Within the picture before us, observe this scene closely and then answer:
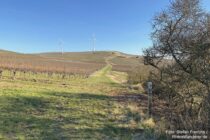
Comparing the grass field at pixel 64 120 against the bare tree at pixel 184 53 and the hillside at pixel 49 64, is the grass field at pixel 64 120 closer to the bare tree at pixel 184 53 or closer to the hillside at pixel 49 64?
the bare tree at pixel 184 53

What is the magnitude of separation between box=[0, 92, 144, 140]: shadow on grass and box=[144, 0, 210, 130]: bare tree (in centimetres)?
333

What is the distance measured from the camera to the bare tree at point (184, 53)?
12539mm

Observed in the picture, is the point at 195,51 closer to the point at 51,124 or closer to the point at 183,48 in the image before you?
the point at 183,48

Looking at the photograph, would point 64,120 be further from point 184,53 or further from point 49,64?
point 49,64

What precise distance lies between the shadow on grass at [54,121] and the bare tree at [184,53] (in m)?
3.33

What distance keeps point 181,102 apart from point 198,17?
4.00 meters

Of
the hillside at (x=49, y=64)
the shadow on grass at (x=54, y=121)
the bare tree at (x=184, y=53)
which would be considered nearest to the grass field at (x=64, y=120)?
the shadow on grass at (x=54, y=121)

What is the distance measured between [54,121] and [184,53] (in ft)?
21.5

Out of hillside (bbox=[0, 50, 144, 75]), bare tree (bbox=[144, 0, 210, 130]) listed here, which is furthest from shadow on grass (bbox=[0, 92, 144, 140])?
hillside (bbox=[0, 50, 144, 75])

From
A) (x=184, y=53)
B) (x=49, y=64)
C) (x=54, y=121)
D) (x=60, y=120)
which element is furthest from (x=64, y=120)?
(x=49, y=64)

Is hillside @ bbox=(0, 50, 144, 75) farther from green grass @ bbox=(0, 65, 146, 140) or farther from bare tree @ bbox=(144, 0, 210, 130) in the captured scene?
green grass @ bbox=(0, 65, 146, 140)

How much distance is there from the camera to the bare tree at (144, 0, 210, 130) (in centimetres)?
1254

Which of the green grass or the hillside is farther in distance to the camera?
the hillside

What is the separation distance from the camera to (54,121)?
1114cm
